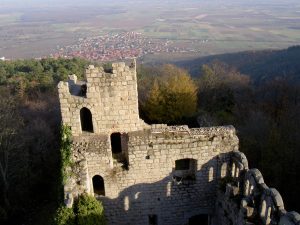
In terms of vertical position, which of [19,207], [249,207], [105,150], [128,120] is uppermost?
[128,120]

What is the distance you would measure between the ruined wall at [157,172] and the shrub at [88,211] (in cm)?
41

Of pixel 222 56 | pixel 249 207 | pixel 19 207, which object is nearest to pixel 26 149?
pixel 19 207

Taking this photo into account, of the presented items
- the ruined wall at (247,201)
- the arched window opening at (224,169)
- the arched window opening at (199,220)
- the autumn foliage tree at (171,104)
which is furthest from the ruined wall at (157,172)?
the autumn foliage tree at (171,104)

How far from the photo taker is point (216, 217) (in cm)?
1517

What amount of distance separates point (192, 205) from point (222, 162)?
8.11 ft

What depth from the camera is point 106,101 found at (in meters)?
13.6

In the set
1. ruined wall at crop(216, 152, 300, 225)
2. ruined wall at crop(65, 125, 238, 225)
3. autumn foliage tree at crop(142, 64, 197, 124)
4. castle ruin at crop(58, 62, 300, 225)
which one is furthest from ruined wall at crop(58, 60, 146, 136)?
autumn foliage tree at crop(142, 64, 197, 124)

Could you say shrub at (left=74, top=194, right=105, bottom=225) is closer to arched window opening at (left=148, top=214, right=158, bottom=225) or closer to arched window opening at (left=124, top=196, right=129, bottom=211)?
arched window opening at (left=124, top=196, right=129, bottom=211)

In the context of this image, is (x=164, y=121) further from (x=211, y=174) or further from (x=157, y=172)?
(x=157, y=172)

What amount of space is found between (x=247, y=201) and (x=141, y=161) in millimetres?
4625

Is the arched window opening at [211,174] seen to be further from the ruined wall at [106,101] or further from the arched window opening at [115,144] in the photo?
the arched window opening at [115,144]

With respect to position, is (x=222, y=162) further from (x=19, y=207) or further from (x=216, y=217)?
(x=19, y=207)

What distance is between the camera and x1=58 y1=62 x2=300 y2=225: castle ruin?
1344 cm

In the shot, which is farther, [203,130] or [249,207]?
[203,130]
